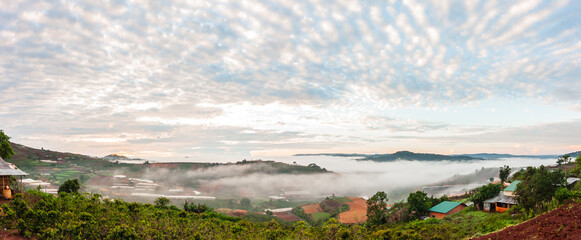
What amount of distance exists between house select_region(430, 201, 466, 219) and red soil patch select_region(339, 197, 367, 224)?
21384mm

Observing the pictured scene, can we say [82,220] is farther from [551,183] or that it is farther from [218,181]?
[218,181]

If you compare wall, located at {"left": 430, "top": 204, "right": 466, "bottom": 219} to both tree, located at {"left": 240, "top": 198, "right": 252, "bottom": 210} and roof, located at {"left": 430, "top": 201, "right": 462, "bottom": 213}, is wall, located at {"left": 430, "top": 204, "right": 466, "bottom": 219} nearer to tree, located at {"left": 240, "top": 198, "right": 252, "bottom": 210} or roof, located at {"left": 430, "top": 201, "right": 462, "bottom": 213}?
roof, located at {"left": 430, "top": 201, "right": 462, "bottom": 213}

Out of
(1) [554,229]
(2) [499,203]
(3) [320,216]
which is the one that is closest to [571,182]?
(2) [499,203]

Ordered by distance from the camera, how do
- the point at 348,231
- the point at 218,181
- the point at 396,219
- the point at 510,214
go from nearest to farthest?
the point at 348,231 < the point at 510,214 < the point at 396,219 < the point at 218,181

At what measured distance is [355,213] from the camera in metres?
84.4

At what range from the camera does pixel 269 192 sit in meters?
156

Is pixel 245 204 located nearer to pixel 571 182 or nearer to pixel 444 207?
pixel 444 207

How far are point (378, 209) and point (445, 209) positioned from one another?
37.8 ft

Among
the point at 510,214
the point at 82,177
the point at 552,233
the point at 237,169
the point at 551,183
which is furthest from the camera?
the point at 237,169

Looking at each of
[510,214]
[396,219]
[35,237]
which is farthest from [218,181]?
[35,237]

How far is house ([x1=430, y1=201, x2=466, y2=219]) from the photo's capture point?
50.3 meters

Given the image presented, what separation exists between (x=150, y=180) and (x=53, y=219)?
13380cm

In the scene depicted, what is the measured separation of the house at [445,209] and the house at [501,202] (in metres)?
4.91

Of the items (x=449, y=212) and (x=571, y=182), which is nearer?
(x=571, y=182)
